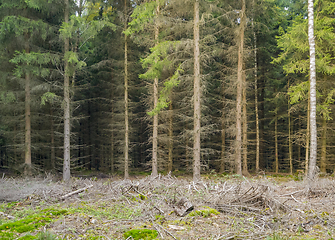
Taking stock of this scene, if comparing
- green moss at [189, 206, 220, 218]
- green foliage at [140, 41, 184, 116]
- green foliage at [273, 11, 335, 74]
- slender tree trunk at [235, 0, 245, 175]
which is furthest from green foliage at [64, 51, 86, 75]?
green foliage at [273, 11, 335, 74]

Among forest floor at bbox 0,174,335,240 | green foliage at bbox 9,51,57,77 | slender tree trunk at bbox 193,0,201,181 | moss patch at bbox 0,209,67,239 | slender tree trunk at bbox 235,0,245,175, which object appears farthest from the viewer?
slender tree trunk at bbox 235,0,245,175

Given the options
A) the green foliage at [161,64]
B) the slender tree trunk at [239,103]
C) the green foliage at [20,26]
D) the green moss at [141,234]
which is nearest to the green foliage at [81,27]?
the green foliage at [20,26]

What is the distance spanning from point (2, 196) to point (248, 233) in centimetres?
701

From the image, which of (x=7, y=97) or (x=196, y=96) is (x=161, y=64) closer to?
(x=196, y=96)

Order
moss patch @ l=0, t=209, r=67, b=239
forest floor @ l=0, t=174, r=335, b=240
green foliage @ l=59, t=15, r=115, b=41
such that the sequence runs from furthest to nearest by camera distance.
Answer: green foliage @ l=59, t=15, r=115, b=41 < forest floor @ l=0, t=174, r=335, b=240 < moss patch @ l=0, t=209, r=67, b=239

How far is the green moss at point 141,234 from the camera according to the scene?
13.7ft

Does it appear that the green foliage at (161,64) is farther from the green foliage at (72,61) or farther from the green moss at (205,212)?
the green moss at (205,212)

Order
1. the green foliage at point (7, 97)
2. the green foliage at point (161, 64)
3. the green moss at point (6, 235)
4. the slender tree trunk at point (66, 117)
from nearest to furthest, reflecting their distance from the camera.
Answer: the green moss at point (6, 235), the green foliage at point (161, 64), the green foliage at point (7, 97), the slender tree trunk at point (66, 117)

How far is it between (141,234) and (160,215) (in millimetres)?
1180

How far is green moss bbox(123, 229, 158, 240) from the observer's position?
4.17m

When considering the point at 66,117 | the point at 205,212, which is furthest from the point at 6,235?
the point at 66,117

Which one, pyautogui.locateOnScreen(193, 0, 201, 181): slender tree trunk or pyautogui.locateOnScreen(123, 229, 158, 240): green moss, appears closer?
pyautogui.locateOnScreen(123, 229, 158, 240): green moss

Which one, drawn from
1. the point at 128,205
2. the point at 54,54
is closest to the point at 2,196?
the point at 128,205

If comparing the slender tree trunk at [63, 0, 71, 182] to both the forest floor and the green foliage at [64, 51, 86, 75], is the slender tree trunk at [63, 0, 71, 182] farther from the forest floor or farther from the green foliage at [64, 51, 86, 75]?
the forest floor
